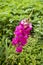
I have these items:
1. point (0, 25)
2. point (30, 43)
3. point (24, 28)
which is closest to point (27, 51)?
point (30, 43)

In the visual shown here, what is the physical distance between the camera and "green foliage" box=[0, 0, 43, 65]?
3.03 m

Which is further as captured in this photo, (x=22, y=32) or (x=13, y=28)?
(x=13, y=28)

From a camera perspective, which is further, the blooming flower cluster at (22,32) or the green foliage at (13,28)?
the green foliage at (13,28)

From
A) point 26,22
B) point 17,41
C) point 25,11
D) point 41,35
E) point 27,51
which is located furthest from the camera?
point 25,11

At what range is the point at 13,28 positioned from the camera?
11.6 feet

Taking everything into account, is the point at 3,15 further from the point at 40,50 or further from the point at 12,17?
the point at 40,50

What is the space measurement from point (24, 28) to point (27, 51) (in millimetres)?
930

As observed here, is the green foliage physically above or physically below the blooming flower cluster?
below

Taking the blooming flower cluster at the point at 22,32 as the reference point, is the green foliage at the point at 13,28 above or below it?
below

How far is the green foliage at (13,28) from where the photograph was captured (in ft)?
9.95

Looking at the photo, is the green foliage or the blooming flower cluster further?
the green foliage

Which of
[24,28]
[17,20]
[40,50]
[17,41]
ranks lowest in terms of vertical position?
[40,50]

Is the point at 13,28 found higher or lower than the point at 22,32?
lower

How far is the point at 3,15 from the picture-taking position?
3.59m
